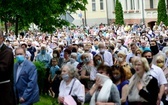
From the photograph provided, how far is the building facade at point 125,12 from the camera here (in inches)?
2323

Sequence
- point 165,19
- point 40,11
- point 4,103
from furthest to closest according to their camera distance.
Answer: point 165,19 → point 40,11 → point 4,103

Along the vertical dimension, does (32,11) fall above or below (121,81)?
above

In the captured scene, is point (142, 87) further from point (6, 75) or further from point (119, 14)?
point (119, 14)

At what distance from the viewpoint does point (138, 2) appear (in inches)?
2413

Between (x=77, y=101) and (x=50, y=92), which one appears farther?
(x=50, y=92)

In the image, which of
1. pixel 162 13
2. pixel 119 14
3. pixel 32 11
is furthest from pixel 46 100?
pixel 119 14

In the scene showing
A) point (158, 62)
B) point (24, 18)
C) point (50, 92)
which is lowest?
point (50, 92)

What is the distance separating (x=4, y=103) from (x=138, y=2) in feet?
174

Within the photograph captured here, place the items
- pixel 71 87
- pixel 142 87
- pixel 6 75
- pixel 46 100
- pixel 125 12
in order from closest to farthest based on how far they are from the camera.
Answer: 1. pixel 6 75
2. pixel 142 87
3. pixel 71 87
4. pixel 46 100
5. pixel 125 12

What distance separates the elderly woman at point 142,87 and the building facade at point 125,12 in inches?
1467

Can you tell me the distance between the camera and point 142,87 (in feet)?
31.5

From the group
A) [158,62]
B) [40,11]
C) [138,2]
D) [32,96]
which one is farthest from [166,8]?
[32,96]

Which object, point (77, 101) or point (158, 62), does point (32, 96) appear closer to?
point (77, 101)

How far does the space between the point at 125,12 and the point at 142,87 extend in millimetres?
54733
